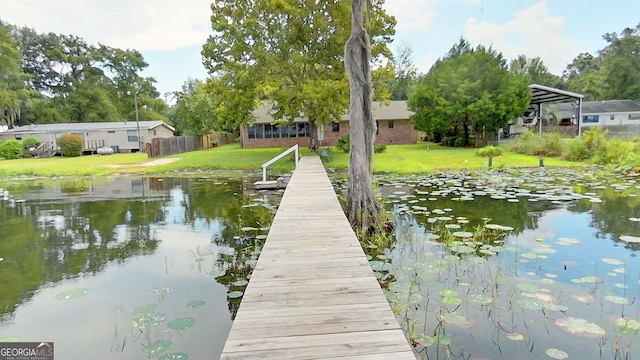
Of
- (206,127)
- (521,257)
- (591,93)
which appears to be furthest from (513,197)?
(591,93)

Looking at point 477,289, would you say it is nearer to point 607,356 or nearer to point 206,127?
point 607,356

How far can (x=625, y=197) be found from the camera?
343 inches

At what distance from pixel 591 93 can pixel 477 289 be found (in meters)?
52.8

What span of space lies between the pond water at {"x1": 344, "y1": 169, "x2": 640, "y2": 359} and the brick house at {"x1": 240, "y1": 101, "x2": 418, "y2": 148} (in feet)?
63.1

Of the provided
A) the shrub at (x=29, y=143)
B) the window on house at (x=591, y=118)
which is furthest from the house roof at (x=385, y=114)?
the window on house at (x=591, y=118)

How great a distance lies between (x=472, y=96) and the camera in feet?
69.5

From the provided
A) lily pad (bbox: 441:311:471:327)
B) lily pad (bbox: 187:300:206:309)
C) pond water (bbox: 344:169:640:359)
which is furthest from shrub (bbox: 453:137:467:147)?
lily pad (bbox: 187:300:206:309)

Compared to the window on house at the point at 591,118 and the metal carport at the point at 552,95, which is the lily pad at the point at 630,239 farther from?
the window on house at the point at 591,118

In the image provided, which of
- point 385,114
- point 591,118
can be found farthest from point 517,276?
point 591,118

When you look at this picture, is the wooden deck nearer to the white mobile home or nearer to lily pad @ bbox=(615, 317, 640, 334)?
lily pad @ bbox=(615, 317, 640, 334)

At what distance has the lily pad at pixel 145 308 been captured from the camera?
376 centimetres

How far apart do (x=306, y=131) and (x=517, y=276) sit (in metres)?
24.1

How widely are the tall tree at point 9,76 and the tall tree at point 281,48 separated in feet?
78.5

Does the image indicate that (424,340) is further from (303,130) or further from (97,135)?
(97,135)
